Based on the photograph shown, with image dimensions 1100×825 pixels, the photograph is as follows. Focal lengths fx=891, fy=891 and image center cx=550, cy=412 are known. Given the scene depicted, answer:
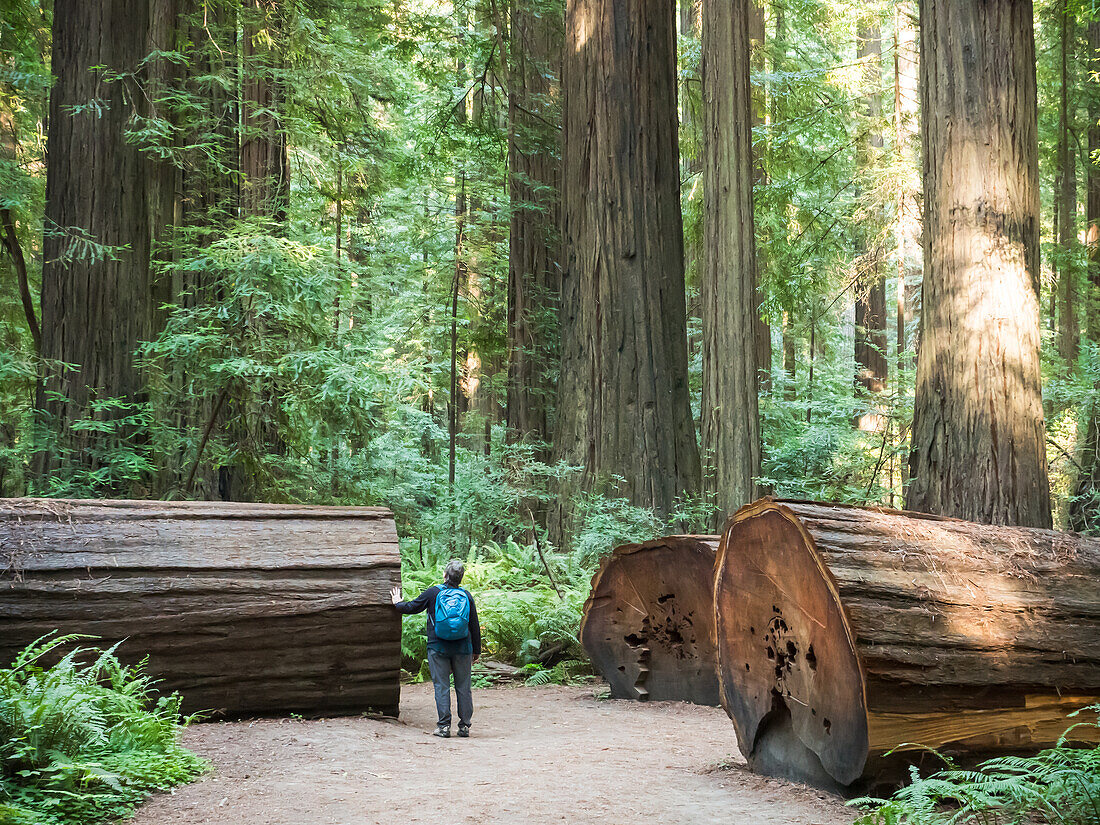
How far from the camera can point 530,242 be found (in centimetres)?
1536

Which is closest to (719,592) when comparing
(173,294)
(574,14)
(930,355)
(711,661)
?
(711,661)

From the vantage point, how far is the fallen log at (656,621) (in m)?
→ 7.56

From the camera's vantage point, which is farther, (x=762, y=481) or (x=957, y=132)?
A: (x=762, y=481)

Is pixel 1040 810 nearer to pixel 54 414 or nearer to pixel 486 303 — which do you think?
pixel 54 414

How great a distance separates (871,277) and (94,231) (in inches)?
507

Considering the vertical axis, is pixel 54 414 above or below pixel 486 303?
below

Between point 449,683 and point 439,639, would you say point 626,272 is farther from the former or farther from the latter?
point 449,683

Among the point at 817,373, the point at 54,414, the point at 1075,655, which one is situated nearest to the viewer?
the point at 1075,655

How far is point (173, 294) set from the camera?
11.1m

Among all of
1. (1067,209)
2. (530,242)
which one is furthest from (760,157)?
(1067,209)

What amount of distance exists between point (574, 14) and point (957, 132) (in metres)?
6.76

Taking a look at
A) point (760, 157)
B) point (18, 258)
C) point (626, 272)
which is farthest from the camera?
point (760, 157)

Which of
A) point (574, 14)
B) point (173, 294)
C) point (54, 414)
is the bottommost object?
point (54, 414)

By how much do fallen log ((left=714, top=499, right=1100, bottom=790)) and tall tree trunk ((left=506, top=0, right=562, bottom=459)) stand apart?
9838 mm
